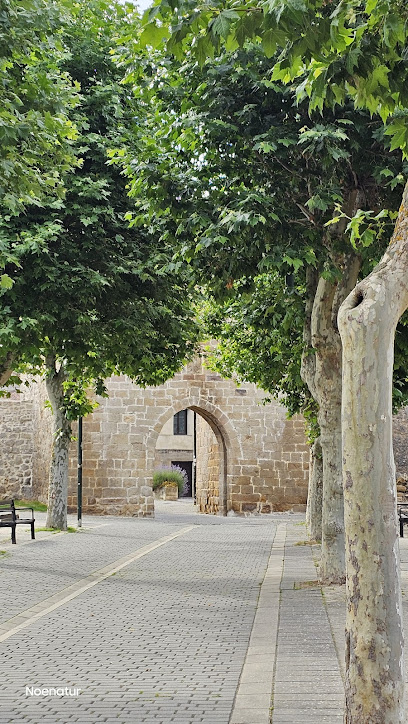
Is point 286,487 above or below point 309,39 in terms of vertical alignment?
below

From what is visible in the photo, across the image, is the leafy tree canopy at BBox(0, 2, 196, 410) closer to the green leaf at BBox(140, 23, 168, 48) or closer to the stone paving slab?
the stone paving slab

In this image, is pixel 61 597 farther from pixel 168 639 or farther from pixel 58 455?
pixel 58 455

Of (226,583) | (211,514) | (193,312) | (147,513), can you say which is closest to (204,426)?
(211,514)

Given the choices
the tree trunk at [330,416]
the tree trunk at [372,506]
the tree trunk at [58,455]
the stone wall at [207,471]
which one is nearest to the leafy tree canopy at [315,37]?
the tree trunk at [372,506]

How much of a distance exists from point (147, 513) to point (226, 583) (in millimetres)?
17425

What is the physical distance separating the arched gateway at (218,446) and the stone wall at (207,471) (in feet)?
1.71

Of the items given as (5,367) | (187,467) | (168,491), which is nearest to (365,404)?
(5,367)

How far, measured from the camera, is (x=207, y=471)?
33.0m

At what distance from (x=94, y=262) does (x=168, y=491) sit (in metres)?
32.8

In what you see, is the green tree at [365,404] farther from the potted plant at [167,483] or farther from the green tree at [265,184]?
the potted plant at [167,483]

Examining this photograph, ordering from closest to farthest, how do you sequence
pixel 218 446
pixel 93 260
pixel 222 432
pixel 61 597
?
pixel 61 597, pixel 93 260, pixel 222 432, pixel 218 446

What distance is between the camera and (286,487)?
29.5 metres

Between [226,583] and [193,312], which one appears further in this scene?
[193,312]

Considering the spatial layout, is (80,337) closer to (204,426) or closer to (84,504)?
(84,504)
